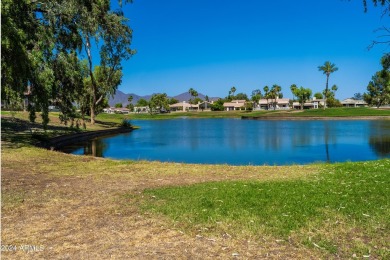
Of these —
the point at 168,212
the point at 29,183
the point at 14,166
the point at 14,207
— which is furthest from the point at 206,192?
the point at 14,166

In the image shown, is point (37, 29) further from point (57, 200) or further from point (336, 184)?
point (336, 184)

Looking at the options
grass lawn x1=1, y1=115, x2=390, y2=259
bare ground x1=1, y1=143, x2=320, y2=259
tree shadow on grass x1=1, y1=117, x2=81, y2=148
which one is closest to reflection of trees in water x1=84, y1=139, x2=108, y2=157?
tree shadow on grass x1=1, y1=117, x2=81, y2=148

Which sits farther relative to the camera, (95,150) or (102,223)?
(95,150)

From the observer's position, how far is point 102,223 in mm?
6457

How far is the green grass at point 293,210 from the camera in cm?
575

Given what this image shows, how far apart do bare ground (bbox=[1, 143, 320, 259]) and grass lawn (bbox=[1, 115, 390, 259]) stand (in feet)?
0.05

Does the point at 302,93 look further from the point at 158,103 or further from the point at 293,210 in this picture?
the point at 293,210

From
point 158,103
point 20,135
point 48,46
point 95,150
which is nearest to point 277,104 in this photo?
point 158,103

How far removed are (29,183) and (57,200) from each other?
2240 millimetres

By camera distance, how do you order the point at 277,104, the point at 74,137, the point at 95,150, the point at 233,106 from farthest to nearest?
1. the point at 277,104
2. the point at 233,106
3. the point at 74,137
4. the point at 95,150

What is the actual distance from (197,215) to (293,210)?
1856mm

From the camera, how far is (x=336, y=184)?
30.8 ft

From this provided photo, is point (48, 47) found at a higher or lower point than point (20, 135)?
higher

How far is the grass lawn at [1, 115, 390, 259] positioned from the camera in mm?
5301
